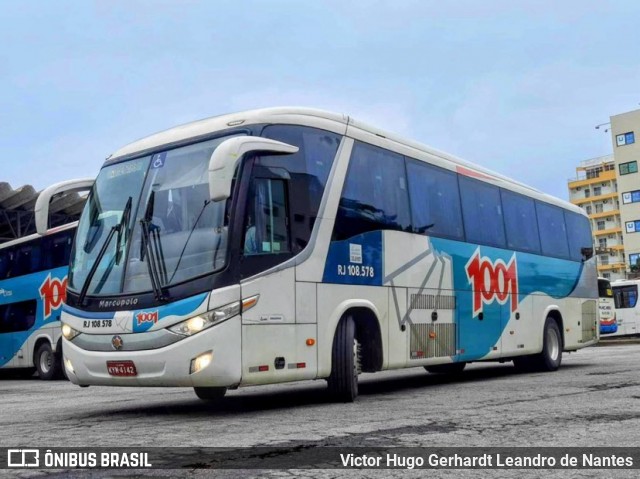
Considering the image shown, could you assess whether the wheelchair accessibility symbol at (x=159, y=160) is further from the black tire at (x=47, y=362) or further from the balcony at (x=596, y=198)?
the balcony at (x=596, y=198)

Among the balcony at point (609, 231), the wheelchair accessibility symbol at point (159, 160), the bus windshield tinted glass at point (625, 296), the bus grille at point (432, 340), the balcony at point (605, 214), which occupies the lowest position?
the bus grille at point (432, 340)

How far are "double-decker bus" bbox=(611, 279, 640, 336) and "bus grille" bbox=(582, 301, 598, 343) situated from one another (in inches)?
895

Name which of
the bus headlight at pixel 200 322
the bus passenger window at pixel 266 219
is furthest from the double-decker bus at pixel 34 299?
the bus headlight at pixel 200 322

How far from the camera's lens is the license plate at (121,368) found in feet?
26.2

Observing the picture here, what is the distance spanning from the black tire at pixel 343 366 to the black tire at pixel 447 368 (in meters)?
6.04

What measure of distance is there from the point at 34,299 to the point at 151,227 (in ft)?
46.7

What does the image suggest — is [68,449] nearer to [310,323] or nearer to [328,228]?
[310,323]

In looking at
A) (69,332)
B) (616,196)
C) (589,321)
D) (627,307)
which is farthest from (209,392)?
(616,196)

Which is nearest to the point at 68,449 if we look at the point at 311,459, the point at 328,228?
the point at 311,459

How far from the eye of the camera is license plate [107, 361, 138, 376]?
26.2 ft

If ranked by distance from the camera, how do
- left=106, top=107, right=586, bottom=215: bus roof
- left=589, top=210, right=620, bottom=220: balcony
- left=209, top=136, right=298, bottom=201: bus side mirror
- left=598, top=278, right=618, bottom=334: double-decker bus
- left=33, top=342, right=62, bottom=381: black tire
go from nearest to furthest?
1. left=209, top=136, right=298, bottom=201: bus side mirror
2. left=106, top=107, right=586, bottom=215: bus roof
3. left=33, top=342, right=62, bottom=381: black tire
4. left=598, top=278, right=618, bottom=334: double-decker bus
5. left=589, top=210, right=620, bottom=220: balcony

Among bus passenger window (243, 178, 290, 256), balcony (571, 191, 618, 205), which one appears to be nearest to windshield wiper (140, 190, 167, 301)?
bus passenger window (243, 178, 290, 256)

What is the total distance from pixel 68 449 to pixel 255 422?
2014 millimetres

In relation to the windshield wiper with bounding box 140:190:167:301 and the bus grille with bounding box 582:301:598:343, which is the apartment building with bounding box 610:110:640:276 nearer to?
the bus grille with bounding box 582:301:598:343
